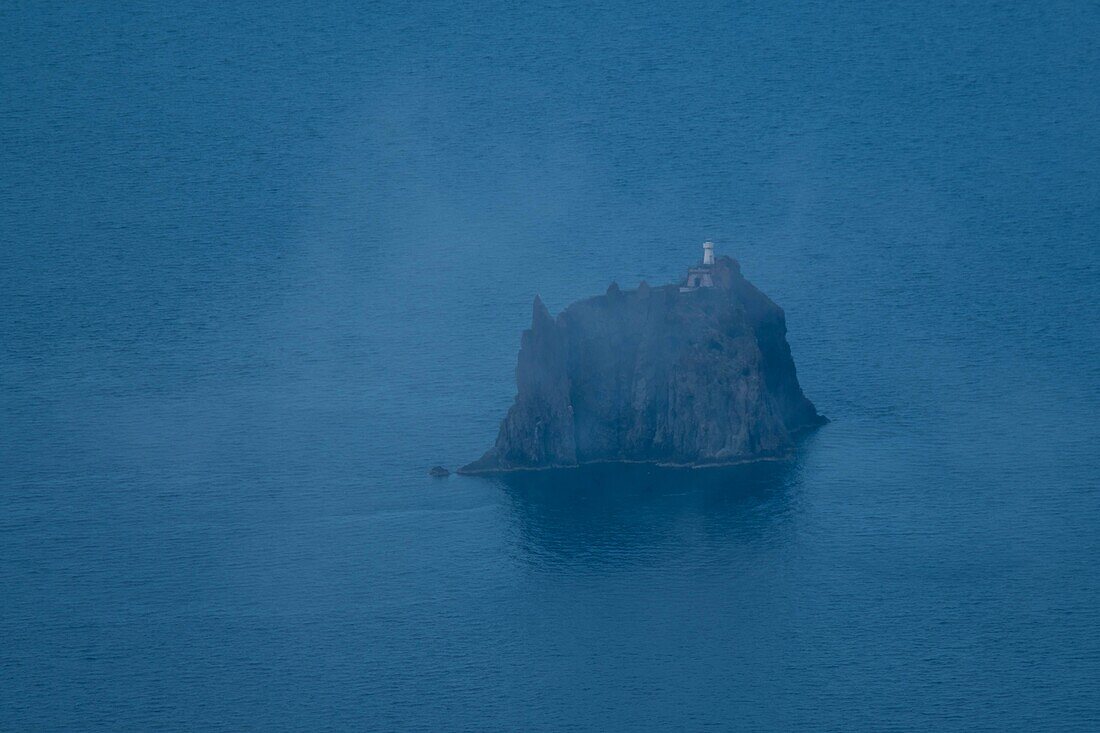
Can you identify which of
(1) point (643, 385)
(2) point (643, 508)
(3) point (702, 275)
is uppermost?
(3) point (702, 275)

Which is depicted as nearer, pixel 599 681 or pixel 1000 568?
pixel 599 681

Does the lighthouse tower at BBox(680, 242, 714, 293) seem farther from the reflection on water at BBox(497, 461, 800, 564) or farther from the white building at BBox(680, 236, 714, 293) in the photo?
the reflection on water at BBox(497, 461, 800, 564)

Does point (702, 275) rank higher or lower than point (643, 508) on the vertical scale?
higher

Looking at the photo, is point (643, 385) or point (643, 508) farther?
point (643, 385)

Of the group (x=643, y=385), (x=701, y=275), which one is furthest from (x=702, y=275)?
(x=643, y=385)

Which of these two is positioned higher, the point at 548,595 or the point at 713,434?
the point at 713,434

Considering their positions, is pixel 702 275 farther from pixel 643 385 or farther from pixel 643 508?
pixel 643 508

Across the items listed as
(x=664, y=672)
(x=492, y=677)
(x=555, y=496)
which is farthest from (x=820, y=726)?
(x=555, y=496)

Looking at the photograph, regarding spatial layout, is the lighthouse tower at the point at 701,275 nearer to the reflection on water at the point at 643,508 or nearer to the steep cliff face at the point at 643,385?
the steep cliff face at the point at 643,385

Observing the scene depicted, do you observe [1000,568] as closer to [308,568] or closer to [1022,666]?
[1022,666]
